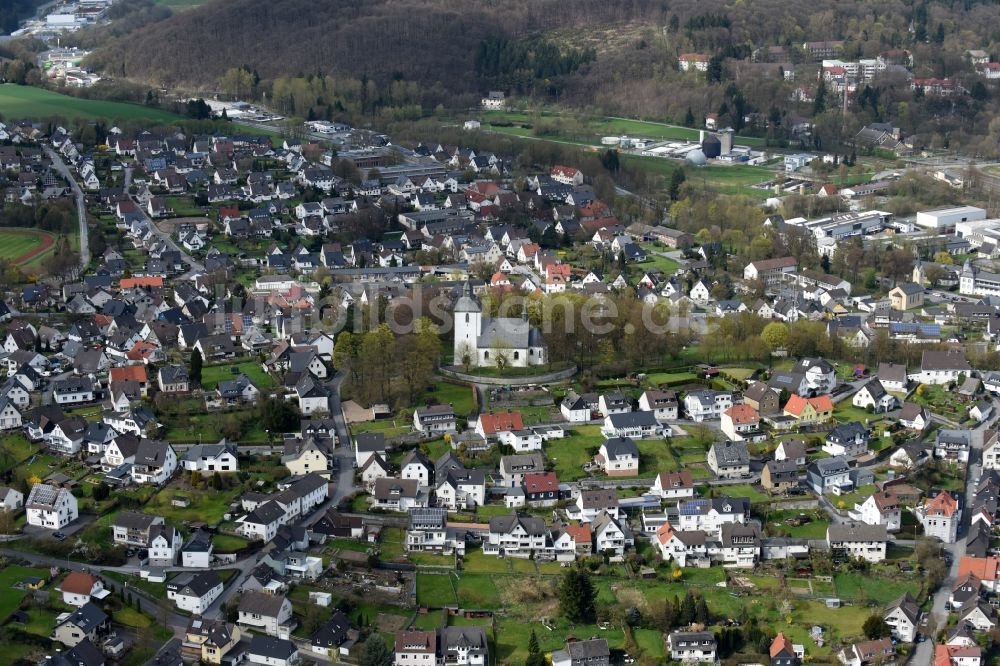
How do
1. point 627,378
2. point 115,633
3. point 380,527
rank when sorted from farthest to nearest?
point 627,378 < point 380,527 < point 115,633

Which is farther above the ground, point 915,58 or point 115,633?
point 915,58

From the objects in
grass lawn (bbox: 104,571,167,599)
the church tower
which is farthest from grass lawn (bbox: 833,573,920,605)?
the church tower

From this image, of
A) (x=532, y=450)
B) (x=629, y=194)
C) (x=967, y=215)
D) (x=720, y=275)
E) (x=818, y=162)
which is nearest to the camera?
(x=532, y=450)

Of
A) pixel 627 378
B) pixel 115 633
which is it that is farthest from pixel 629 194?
pixel 115 633

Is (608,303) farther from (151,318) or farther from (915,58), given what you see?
(915,58)

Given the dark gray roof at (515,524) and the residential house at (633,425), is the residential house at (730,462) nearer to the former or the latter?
the residential house at (633,425)

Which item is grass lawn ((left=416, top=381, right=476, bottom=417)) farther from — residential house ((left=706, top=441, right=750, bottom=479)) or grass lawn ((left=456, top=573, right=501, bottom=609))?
grass lawn ((left=456, top=573, right=501, bottom=609))
